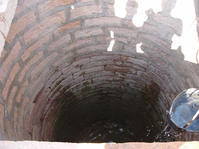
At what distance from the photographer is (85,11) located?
A: 2.43 metres

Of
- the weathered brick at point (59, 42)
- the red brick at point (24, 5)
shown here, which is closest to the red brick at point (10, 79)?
the weathered brick at point (59, 42)

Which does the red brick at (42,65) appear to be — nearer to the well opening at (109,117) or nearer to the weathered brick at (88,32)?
the weathered brick at (88,32)

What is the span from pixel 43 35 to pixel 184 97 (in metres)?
1.60

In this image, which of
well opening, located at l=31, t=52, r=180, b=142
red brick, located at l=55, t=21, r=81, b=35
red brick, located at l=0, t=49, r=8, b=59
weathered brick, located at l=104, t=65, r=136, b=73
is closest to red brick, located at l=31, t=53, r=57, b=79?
well opening, located at l=31, t=52, r=180, b=142

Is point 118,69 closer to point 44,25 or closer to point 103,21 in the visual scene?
point 103,21

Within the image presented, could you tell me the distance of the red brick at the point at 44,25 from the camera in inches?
90.2

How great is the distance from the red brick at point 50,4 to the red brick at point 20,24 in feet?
0.36

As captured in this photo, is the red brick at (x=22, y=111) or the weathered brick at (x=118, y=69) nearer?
the red brick at (x=22, y=111)

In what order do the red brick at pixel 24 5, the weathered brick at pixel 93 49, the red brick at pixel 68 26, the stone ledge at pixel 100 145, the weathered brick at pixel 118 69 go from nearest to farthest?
1. the stone ledge at pixel 100 145
2. the red brick at pixel 24 5
3. the red brick at pixel 68 26
4. the weathered brick at pixel 93 49
5. the weathered brick at pixel 118 69

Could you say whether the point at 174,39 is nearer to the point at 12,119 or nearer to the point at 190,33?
the point at 190,33

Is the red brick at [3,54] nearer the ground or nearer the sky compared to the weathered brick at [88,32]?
nearer the ground

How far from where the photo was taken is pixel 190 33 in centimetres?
229

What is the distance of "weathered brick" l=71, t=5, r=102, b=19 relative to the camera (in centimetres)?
239

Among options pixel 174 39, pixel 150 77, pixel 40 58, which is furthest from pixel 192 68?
pixel 40 58
